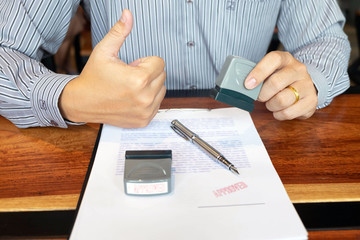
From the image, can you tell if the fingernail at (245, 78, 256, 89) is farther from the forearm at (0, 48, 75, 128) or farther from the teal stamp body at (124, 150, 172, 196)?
the forearm at (0, 48, 75, 128)

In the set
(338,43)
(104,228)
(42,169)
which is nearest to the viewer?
(104,228)

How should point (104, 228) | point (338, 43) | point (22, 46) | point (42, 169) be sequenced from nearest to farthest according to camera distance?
point (104, 228), point (42, 169), point (22, 46), point (338, 43)

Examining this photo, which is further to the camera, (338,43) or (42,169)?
(338,43)

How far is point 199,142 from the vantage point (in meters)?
0.52

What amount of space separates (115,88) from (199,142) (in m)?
0.17

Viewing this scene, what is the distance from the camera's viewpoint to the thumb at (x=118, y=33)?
0.50 meters

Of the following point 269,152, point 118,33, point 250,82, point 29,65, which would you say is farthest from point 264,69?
point 29,65

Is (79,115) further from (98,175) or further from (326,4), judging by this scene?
(326,4)

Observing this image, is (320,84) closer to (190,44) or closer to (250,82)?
(250,82)

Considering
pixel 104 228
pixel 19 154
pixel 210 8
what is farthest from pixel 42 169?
pixel 210 8

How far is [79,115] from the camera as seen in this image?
1.86ft

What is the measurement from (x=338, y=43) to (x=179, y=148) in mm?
Answer: 579

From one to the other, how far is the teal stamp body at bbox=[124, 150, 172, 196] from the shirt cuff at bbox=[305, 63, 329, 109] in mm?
403

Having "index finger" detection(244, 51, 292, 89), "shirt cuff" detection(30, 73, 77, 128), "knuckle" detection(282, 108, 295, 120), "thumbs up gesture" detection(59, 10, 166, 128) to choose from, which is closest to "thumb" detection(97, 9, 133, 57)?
"thumbs up gesture" detection(59, 10, 166, 128)
